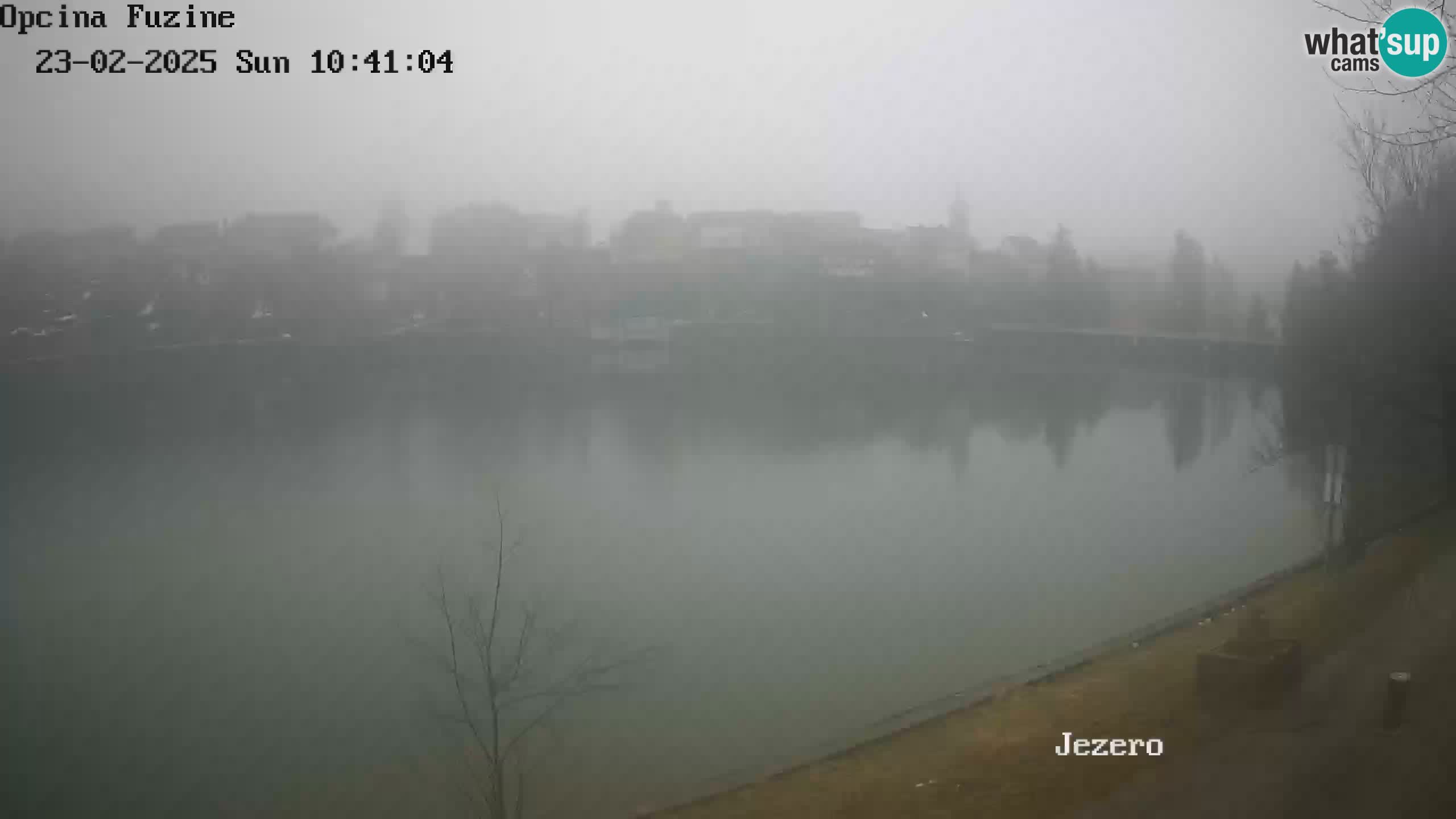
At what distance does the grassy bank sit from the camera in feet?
6.56

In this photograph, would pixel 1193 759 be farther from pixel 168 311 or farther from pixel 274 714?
pixel 168 311

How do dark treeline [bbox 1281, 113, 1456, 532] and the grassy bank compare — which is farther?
dark treeline [bbox 1281, 113, 1456, 532]

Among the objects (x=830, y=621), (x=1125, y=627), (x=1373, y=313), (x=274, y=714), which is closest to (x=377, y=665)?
(x=274, y=714)

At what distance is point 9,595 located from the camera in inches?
173

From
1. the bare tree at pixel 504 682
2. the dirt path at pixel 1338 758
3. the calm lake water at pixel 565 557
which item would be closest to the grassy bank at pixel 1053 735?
the dirt path at pixel 1338 758

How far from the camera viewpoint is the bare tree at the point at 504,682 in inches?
109

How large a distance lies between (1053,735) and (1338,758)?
817 mm

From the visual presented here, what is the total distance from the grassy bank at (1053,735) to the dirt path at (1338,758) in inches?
3.6

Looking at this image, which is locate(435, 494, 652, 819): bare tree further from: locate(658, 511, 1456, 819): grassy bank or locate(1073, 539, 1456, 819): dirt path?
locate(1073, 539, 1456, 819): dirt path

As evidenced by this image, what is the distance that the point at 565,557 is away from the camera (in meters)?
4.97

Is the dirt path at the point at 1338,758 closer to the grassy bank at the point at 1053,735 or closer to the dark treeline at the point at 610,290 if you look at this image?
the grassy bank at the point at 1053,735

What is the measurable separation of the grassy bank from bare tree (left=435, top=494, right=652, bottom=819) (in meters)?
0.62

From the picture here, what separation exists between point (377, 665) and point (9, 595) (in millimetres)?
2134

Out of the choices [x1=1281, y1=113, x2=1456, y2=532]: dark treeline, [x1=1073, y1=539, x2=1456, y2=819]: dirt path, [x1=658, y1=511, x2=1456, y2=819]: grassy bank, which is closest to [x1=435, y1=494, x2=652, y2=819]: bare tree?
[x1=658, y1=511, x2=1456, y2=819]: grassy bank
